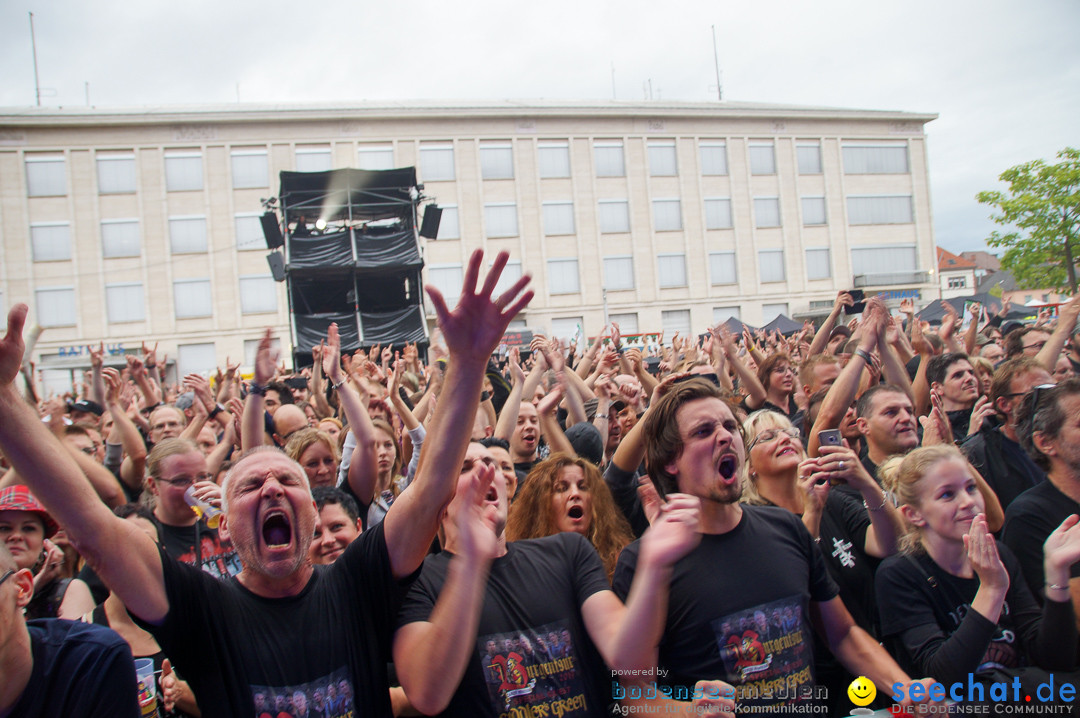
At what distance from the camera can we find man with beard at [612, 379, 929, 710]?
86.3 inches

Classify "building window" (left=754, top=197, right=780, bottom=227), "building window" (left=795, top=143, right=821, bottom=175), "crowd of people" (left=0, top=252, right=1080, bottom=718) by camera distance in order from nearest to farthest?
"crowd of people" (left=0, top=252, right=1080, bottom=718)
"building window" (left=754, top=197, right=780, bottom=227)
"building window" (left=795, top=143, right=821, bottom=175)

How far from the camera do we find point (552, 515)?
10.3ft

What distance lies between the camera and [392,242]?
14680 mm

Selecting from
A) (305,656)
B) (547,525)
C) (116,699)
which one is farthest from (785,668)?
(116,699)

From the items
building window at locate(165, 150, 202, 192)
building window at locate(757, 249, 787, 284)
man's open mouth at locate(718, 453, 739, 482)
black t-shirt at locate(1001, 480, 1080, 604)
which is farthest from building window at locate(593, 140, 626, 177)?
man's open mouth at locate(718, 453, 739, 482)

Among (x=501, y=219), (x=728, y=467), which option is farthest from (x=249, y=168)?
(x=728, y=467)

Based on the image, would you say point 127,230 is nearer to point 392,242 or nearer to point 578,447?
point 392,242

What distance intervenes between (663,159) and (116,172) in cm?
2471

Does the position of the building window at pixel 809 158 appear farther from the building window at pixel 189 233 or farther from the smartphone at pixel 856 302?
Result: the smartphone at pixel 856 302

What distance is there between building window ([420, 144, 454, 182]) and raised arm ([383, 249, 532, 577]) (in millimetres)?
31864

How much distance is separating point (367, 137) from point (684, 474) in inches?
1286

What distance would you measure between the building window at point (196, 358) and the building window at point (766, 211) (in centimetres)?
2621

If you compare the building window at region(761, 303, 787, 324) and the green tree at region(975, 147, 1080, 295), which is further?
the building window at region(761, 303, 787, 324)

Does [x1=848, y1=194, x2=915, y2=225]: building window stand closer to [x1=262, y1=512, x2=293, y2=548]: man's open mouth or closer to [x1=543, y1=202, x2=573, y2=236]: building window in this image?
[x1=543, y1=202, x2=573, y2=236]: building window
